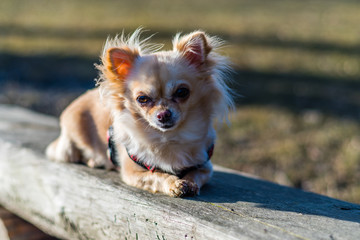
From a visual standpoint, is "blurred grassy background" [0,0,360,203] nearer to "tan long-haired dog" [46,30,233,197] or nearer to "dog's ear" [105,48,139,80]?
"tan long-haired dog" [46,30,233,197]

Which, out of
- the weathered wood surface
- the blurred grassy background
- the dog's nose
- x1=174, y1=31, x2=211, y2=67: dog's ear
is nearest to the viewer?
the weathered wood surface

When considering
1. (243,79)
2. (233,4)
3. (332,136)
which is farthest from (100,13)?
(332,136)

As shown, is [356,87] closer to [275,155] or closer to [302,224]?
[275,155]

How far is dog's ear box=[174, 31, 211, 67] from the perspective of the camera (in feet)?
7.82

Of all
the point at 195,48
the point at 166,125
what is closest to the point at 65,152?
the point at 166,125

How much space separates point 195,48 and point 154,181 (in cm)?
81

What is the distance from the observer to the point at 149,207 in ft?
7.02

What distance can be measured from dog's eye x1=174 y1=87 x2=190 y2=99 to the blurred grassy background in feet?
7.49

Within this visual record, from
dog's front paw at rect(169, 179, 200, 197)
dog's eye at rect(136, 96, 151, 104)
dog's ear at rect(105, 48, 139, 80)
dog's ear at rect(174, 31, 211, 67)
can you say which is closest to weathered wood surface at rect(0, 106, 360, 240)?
dog's front paw at rect(169, 179, 200, 197)

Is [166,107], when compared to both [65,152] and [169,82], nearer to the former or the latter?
[169,82]

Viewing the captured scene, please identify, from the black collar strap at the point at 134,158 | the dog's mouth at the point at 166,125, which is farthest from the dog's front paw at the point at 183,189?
the dog's mouth at the point at 166,125

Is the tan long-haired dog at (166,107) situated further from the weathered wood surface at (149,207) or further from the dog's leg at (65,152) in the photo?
the dog's leg at (65,152)

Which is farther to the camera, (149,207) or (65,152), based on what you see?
(65,152)

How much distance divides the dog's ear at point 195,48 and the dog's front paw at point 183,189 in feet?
2.32
